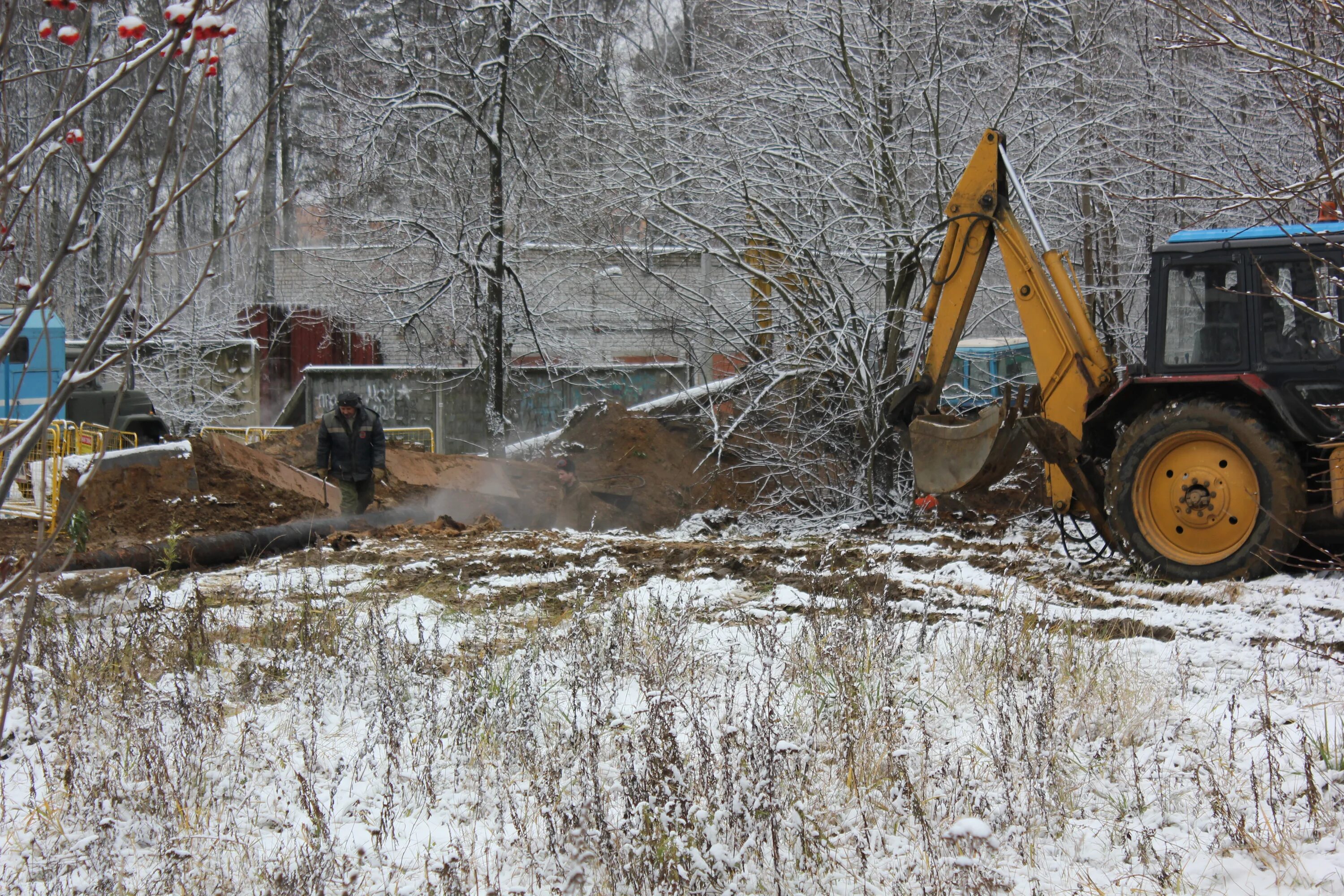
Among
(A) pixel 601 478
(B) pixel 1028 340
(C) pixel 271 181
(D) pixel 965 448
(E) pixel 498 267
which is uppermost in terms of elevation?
(C) pixel 271 181

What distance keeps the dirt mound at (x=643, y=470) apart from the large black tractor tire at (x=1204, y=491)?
565cm

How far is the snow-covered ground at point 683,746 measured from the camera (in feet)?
11.3

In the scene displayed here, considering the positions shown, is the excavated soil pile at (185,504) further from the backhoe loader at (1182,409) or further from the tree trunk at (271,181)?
the tree trunk at (271,181)

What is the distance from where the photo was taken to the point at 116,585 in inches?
292

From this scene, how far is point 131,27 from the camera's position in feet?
6.89

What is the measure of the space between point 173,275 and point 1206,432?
23.6 meters

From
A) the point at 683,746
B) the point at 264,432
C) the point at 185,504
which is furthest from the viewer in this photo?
the point at 264,432

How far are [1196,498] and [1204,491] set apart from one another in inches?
2.6

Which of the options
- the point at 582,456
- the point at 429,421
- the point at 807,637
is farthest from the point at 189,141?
the point at 429,421

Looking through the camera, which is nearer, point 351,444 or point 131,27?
point 131,27

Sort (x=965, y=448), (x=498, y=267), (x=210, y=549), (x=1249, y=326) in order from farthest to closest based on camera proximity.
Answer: (x=498, y=267) < (x=210, y=549) < (x=965, y=448) < (x=1249, y=326)

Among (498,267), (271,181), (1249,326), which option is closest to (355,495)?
(498,267)

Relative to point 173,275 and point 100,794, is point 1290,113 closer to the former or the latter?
point 100,794

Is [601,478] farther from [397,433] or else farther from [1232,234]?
[1232,234]
